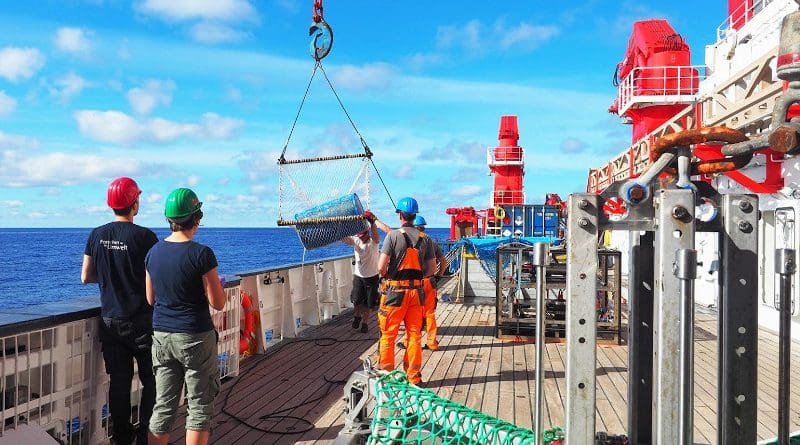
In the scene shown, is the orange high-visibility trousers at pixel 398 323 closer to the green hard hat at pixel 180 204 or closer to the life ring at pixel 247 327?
the life ring at pixel 247 327

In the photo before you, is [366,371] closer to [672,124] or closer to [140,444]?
[140,444]

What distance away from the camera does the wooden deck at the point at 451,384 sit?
4.73 m

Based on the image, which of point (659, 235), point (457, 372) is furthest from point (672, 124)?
point (659, 235)

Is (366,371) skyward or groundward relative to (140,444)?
skyward

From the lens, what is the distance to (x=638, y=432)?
2395 millimetres

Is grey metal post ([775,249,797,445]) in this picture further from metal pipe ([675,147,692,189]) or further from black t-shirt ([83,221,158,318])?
black t-shirt ([83,221,158,318])

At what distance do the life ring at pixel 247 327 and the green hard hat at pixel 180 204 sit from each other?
293cm

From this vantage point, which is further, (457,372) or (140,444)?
(457,372)

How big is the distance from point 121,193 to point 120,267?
0.51 meters

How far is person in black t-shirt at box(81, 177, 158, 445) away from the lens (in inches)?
155

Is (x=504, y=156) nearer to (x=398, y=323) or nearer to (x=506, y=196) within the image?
(x=506, y=196)

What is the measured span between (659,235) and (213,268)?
2650 mm

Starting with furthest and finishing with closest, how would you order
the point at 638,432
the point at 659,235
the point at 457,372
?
the point at 457,372 < the point at 638,432 < the point at 659,235


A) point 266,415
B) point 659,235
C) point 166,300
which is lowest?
point 266,415
